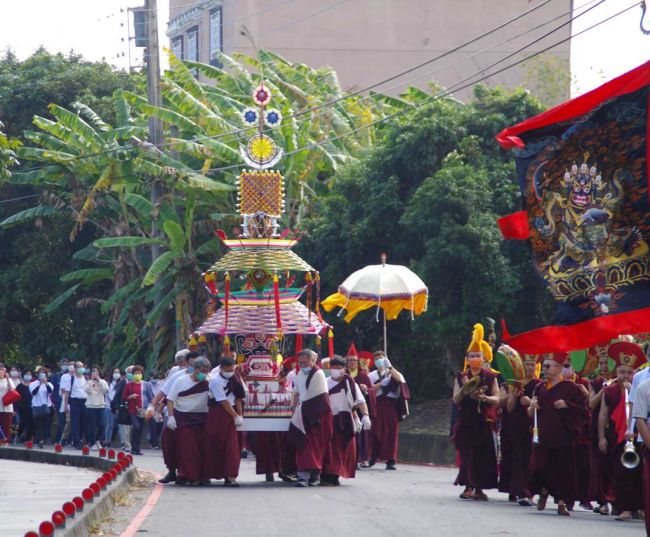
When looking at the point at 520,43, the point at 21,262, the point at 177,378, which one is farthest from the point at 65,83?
the point at 177,378

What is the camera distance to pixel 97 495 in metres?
15.1

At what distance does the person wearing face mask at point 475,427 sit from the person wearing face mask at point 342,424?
1.68 meters

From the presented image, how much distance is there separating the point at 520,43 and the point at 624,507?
37.6m

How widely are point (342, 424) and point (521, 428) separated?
2.70 m

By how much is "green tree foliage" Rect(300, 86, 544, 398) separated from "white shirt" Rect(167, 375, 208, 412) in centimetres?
926

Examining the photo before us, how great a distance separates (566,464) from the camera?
1574cm

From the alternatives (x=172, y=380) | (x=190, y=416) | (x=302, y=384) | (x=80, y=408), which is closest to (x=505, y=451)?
(x=302, y=384)

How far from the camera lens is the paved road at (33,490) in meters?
13.7

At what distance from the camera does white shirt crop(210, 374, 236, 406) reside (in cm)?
1859

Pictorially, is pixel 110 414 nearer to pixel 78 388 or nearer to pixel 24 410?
pixel 24 410

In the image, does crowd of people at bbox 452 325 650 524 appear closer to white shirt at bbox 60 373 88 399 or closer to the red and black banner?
the red and black banner

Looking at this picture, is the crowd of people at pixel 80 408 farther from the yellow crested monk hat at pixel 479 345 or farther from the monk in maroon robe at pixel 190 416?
the yellow crested monk hat at pixel 479 345

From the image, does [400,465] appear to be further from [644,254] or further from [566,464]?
[644,254]

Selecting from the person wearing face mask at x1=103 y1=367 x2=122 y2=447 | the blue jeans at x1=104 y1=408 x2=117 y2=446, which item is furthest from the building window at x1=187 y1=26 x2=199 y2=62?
the blue jeans at x1=104 y1=408 x2=117 y2=446
